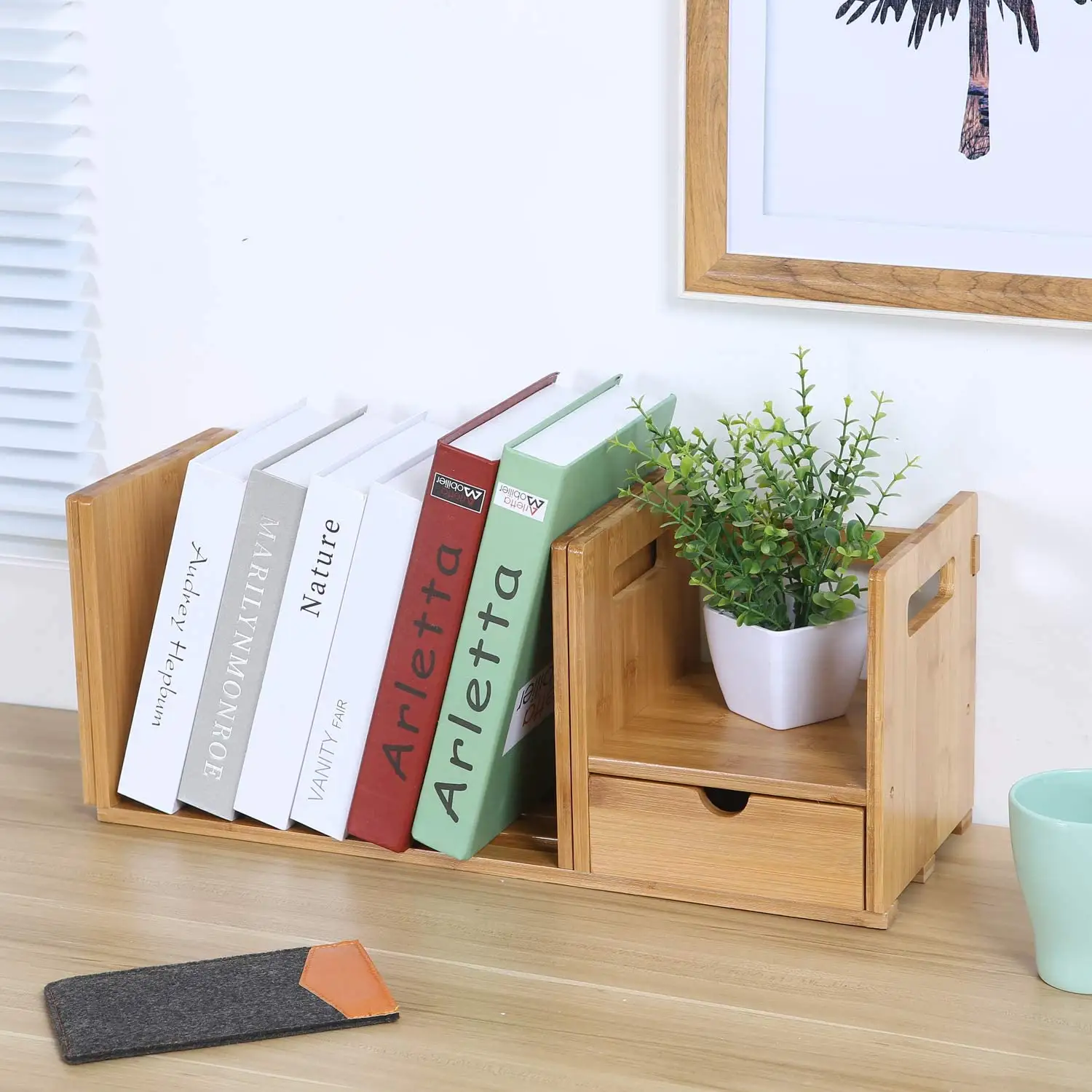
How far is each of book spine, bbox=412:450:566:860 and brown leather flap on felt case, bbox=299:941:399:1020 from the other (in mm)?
123

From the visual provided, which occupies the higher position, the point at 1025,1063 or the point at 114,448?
the point at 114,448

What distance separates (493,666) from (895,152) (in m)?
0.43

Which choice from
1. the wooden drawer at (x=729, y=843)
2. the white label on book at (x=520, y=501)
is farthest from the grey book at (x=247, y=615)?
the wooden drawer at (x=729, y=843)

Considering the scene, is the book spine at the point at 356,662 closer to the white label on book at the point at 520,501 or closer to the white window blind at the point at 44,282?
the white label on book at the point at 520,501

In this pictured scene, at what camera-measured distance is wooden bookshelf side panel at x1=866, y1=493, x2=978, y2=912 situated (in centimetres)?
92

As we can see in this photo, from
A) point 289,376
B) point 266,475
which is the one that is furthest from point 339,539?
point 289,376

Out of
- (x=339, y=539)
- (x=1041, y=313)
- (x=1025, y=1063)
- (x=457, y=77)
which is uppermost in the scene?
(x=457, y=77)

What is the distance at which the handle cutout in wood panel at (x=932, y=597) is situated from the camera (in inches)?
39.2

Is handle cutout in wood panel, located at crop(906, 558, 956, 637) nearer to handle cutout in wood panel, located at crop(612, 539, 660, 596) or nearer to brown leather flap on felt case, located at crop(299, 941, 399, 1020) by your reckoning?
handle cutout in wood panel, located at crop(612, 539, 660, 596)

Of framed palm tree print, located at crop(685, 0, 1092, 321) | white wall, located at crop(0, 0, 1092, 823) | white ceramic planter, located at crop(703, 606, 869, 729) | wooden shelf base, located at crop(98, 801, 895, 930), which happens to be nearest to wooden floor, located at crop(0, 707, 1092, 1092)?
wooden shelf base, located at crop(98, 801, 895, 930)

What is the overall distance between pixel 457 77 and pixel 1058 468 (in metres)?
0.51

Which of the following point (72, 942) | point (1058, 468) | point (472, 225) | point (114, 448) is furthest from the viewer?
point (114, 448)

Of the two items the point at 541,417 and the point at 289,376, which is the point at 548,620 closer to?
the point at 541,417

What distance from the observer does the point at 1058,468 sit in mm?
1077
